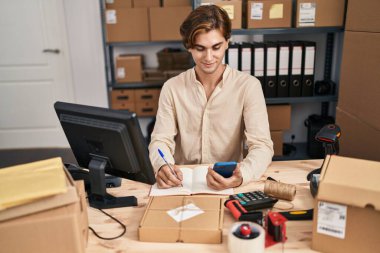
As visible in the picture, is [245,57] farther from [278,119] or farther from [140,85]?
[140,85]

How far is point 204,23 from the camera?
1.52 meters

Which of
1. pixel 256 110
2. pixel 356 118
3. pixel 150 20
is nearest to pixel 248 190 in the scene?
pixel 256 110

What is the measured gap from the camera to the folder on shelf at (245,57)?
2709 mm

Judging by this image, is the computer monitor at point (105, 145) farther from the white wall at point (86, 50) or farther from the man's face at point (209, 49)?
the white wall at point (86, 50)

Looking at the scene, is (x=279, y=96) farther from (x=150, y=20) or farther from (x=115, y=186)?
(x=115, y=186)

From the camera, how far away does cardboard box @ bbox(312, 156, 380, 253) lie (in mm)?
855

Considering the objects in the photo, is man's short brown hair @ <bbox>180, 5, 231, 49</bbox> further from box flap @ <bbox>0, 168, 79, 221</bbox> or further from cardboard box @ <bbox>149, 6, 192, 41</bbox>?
cardboard box @ <bbox>149, 6, 192, 41</bbox>

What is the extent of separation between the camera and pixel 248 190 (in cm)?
129

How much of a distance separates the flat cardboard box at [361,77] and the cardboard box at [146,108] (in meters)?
1.51

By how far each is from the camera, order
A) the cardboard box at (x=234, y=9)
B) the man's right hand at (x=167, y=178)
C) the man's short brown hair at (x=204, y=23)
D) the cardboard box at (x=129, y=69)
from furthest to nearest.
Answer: the cardboard box at (x=129, y=69) → the cardboard box at (x=234, y=9) → the man's short brown hair at (x=204, y=23) → the man's right hand at (x=167, y=178)

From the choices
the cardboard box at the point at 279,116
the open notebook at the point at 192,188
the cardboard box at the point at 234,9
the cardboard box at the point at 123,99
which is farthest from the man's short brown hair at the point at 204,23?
the cardboard box at the point at 123,99

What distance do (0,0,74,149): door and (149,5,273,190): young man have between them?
2.08 m

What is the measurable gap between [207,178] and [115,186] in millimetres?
348

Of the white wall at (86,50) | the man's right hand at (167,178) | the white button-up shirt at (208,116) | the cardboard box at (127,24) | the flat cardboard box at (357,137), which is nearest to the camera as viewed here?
the man's right hand at (167,178)
